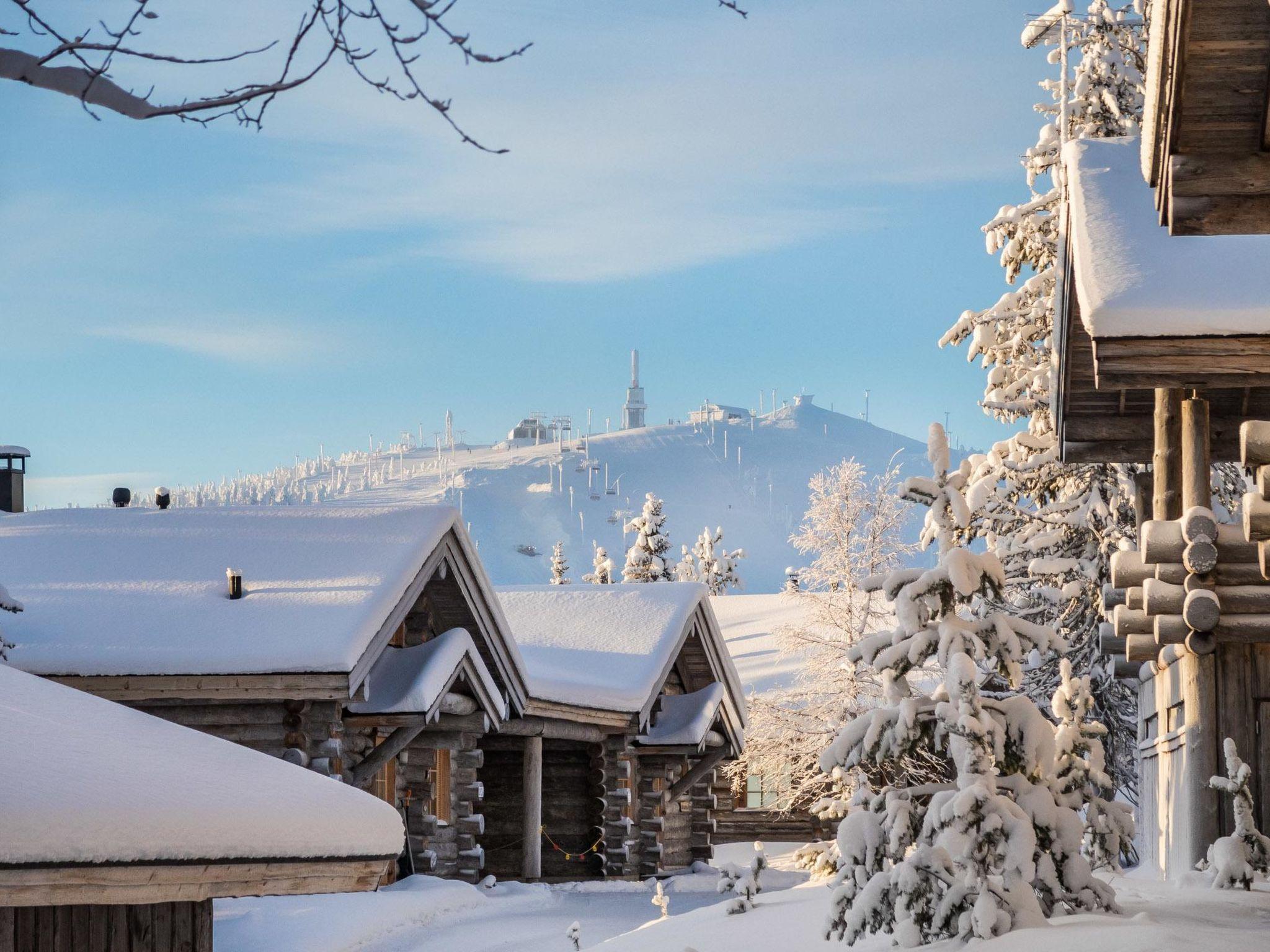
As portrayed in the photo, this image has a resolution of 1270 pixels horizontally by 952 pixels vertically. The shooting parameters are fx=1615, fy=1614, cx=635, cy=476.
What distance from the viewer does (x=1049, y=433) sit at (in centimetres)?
2303

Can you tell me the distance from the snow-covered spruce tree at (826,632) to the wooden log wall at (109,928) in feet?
80.8

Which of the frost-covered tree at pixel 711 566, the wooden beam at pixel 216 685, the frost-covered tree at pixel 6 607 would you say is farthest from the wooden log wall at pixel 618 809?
the frost-covered tree at pixel 711 566

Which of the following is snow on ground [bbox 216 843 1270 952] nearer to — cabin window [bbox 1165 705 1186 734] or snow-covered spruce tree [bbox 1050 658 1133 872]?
snow-covered spruce tree [bbox 1050 658 1133 872]

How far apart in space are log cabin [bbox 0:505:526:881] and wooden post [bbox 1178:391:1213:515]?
969 cm

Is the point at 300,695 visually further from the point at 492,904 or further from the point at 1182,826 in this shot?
the point at 1182,826

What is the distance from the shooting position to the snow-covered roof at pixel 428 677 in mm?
19906

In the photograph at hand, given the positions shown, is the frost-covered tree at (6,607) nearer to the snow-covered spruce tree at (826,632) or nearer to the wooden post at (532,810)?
the wooden post at (532,810)

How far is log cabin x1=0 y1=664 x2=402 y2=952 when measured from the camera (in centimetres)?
640

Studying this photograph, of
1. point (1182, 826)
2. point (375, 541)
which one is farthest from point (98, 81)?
point (375, 541)

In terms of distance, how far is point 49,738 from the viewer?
700cm

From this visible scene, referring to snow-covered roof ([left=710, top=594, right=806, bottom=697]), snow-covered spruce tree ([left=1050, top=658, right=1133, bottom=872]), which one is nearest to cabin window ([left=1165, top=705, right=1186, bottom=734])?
snow-covered spruce tree ([left=1050, top=658, right=1133, bottom=872])

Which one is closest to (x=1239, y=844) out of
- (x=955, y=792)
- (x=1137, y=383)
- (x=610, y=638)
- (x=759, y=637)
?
(x=955, y=792)

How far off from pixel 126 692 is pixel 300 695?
1.97 m

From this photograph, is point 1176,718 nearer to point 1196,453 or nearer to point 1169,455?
point 1169,455
